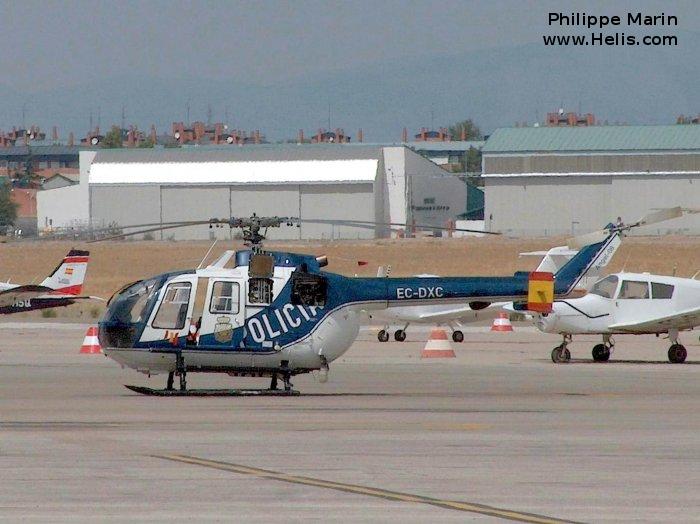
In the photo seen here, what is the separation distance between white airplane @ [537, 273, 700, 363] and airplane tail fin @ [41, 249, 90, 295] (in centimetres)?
1845

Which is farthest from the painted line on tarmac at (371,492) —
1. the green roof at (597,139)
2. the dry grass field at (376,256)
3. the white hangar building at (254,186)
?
the green roof at (597,139)

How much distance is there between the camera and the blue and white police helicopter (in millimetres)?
18734

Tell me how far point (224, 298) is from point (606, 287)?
9.95m

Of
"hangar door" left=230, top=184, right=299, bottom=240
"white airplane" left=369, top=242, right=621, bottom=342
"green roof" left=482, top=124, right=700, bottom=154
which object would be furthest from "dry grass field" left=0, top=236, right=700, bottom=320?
"white airplane" left=369, top=242, right=621, bottom=342

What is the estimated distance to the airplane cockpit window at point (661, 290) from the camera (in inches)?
1025

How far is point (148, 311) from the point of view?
18.8 metres

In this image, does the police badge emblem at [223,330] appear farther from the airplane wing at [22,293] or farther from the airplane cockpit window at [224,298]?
the airplane wing at [22,293]

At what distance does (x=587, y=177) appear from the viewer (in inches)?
3767

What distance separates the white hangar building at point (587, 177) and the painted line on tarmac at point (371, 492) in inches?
3260

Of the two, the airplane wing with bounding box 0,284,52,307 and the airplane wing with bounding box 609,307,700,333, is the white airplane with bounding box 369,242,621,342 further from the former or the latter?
the airplane wing with bounding box 0,284,52,307

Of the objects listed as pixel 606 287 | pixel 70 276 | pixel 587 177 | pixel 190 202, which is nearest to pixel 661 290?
pixel 606 287

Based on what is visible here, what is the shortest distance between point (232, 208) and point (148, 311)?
Result: 8096cm

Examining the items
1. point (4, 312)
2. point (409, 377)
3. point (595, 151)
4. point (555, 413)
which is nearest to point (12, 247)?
→ point (595, 151)

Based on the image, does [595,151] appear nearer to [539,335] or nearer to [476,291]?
[539,335]
